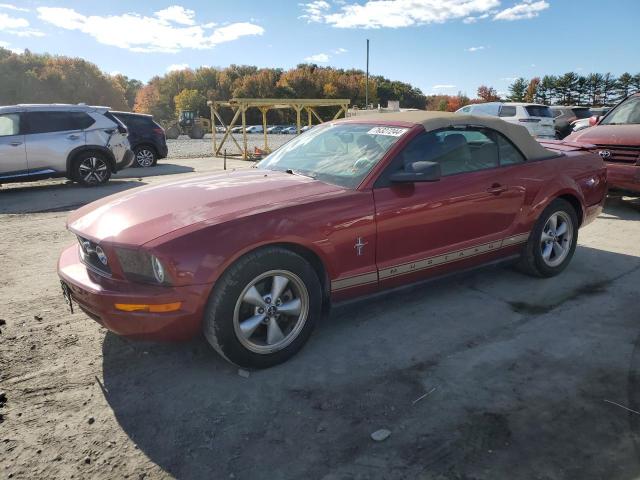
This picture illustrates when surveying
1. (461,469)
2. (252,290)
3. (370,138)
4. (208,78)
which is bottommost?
(461,469)

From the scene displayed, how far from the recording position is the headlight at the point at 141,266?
2.70 metres

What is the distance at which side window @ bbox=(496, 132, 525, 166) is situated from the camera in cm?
420

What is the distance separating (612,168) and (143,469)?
24.6 ft

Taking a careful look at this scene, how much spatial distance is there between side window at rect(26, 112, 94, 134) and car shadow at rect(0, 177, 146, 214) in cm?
125

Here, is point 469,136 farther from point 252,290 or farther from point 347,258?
point 252,290

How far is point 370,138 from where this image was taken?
3799mm

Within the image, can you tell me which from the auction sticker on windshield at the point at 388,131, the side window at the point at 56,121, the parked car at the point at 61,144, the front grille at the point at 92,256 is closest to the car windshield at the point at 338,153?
the auction sticker on windshield at the point at 388,131

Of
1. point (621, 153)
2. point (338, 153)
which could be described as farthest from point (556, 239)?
point (621, 153)

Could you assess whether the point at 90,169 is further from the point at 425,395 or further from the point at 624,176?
the point at 624,176

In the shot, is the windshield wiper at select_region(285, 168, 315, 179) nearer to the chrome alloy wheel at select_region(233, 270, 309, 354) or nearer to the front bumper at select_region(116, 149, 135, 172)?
the chrome alloy wheel at select_region(233, 270, 309, 354)

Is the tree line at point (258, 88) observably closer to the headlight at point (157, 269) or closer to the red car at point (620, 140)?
the red car at point (620, 140)

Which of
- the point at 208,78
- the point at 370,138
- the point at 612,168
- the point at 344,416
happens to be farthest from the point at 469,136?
the point at 208,78

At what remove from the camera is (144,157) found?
14.5 m

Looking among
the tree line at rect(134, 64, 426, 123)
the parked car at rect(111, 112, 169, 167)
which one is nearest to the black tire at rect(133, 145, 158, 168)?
the parked car at rect(111, 112, 169, 167)
